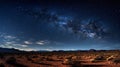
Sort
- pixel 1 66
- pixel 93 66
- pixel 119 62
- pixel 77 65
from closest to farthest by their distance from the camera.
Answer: pixel 1 66 → pixel 77 65 → pixel 93 66 → pixel 119 62

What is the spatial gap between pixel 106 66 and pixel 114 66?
0.91 meters

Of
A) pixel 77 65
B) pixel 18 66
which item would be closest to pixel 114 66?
pixel 77 65

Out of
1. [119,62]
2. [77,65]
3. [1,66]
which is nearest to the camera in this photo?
[1,66]

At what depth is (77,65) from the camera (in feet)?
87.4

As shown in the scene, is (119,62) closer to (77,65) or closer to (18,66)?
(77,65)

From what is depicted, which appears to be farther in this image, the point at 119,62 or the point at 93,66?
the point at 119,62

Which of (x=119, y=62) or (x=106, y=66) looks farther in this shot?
(x=119, y=62)

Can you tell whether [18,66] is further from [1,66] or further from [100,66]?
[100,66]

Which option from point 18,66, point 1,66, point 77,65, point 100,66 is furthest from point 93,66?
point 1,66

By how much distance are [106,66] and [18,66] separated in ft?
33.2

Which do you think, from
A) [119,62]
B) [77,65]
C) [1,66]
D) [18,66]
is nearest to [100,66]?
[77,65]

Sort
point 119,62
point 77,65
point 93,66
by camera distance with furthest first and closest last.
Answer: point 119,62
point 93,66
point 77,65

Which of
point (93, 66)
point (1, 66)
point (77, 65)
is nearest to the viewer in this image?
point (1, 66)

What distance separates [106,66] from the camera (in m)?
28.0
